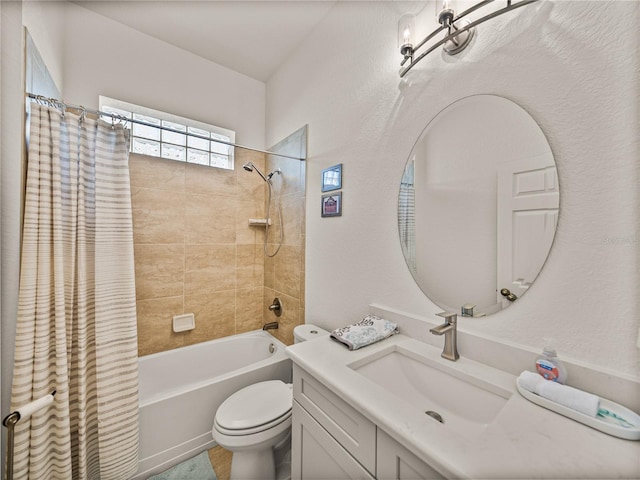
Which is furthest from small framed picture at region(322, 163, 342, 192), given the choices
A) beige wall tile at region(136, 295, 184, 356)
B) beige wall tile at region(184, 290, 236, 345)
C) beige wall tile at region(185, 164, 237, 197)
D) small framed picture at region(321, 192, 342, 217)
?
beige wall tile at region(136, 295, 184, 356)

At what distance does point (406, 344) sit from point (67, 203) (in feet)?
5.45

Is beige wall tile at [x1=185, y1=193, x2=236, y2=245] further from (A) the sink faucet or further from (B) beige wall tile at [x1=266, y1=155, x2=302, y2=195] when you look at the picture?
(A) the sink faucet

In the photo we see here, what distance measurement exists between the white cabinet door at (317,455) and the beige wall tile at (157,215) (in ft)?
5.19

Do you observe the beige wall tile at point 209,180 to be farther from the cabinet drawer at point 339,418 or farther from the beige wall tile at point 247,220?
the cabinet drawer at point 339,418

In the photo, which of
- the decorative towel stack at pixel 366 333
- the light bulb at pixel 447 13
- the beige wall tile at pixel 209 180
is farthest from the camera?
the beige wall tile at pixel 209 180

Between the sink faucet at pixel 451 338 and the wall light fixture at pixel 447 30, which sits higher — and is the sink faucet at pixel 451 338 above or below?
below

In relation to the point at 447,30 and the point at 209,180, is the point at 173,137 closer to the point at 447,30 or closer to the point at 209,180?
the point at 209,180

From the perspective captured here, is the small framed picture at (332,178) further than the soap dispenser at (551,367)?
Yes

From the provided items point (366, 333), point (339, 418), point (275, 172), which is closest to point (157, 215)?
point (275, 172)

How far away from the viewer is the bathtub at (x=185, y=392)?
1.36m

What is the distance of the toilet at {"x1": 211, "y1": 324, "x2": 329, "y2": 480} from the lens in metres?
1.17

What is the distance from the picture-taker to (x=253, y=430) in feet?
3.88

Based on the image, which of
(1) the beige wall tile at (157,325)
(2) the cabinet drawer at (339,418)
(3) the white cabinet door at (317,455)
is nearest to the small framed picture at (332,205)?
(2) the cabinet drawer at (339,418)

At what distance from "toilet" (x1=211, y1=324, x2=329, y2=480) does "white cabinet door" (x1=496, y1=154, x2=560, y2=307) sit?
3.83 feet
